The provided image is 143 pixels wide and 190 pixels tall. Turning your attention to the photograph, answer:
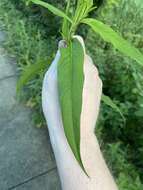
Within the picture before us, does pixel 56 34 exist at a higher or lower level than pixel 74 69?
lower

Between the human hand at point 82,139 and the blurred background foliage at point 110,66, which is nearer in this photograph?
the human hand at point 82,139

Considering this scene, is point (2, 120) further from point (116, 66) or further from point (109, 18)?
point (109, 18)

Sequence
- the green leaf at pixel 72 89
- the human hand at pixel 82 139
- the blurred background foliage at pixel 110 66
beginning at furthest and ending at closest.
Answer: the blurred background foliage at pixel 110 66, the human hand at pixel 82 139, the green leaf at pixel 72 89

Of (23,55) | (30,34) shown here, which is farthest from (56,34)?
(23,55)

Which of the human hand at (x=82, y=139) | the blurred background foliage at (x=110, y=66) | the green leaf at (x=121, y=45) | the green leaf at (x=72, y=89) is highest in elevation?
the green leaf at (x=121, y=45)

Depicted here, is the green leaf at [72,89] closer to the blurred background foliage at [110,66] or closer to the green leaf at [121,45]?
the green leaf at [121,45]

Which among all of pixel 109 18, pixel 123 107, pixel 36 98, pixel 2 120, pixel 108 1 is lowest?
pixel 2 120

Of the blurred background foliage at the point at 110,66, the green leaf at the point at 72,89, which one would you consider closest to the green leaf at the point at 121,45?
the green leaf at the point at 72,89

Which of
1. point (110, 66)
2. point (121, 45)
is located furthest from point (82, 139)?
point (110, 66)
